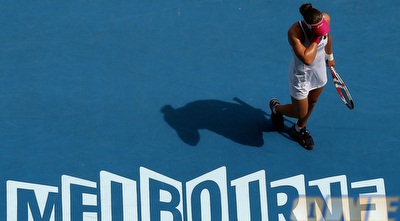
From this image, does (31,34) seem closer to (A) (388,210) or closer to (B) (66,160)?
(B) (66,160)

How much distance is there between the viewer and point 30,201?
669cm

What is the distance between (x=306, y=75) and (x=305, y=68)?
0.09m

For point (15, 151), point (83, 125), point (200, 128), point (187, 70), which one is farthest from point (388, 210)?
point (15, 151)

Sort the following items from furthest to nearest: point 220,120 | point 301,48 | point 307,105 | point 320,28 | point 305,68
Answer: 1. point 220,120
2. point 307,105
3. point 305,68
4. point 301,48
5. point 320,28

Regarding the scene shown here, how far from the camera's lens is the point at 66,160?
695 cm

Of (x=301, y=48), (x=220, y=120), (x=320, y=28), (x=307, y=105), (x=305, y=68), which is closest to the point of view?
(x=320, y=28)

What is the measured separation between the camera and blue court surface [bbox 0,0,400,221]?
675cm

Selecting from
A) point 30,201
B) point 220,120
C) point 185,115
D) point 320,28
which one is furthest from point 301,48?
point 30,201

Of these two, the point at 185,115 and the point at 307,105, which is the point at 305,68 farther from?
the point at 185,115

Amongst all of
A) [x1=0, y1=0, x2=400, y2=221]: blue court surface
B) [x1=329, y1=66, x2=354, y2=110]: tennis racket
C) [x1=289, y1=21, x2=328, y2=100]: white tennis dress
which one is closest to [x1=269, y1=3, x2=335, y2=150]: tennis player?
[x1=289, y1=21, x2=328, y2=100]: white tennis dress

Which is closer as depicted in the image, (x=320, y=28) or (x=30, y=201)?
(x=320, y=28)

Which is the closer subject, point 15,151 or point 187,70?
point 15,151

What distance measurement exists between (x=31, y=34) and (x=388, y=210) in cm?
470

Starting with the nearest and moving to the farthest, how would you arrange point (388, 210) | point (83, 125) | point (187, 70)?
point (388, 210), point (83, 125), point (187, 70)
